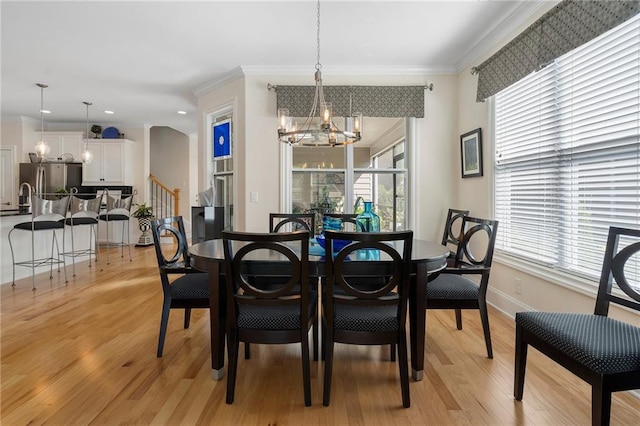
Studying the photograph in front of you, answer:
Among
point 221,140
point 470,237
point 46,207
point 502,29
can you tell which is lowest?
point 470,237

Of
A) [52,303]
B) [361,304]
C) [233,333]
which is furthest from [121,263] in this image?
[361,304]

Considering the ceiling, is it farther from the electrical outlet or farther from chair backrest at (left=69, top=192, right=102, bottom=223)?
the electrical outlet

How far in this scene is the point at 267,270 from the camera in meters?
1.80

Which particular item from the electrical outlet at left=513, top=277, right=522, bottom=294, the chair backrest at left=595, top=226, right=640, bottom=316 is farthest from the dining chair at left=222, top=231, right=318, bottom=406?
the electrical outlet at left=513, top=277, right=522, bottom=294

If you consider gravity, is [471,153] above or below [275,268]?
above

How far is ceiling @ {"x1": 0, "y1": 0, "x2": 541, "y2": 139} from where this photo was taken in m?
2.85

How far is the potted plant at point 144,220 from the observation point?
22.0ft

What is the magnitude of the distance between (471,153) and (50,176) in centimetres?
765

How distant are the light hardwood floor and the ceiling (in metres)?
2.68

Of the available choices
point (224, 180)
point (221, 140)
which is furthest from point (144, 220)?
point (221, 140)

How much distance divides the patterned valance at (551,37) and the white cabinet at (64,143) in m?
7.39

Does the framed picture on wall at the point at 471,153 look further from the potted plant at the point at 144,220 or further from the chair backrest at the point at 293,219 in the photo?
the potted plant at the point at 144,220

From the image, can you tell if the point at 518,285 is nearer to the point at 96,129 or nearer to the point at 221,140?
the point at 221,140

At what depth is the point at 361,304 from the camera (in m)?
1.70
